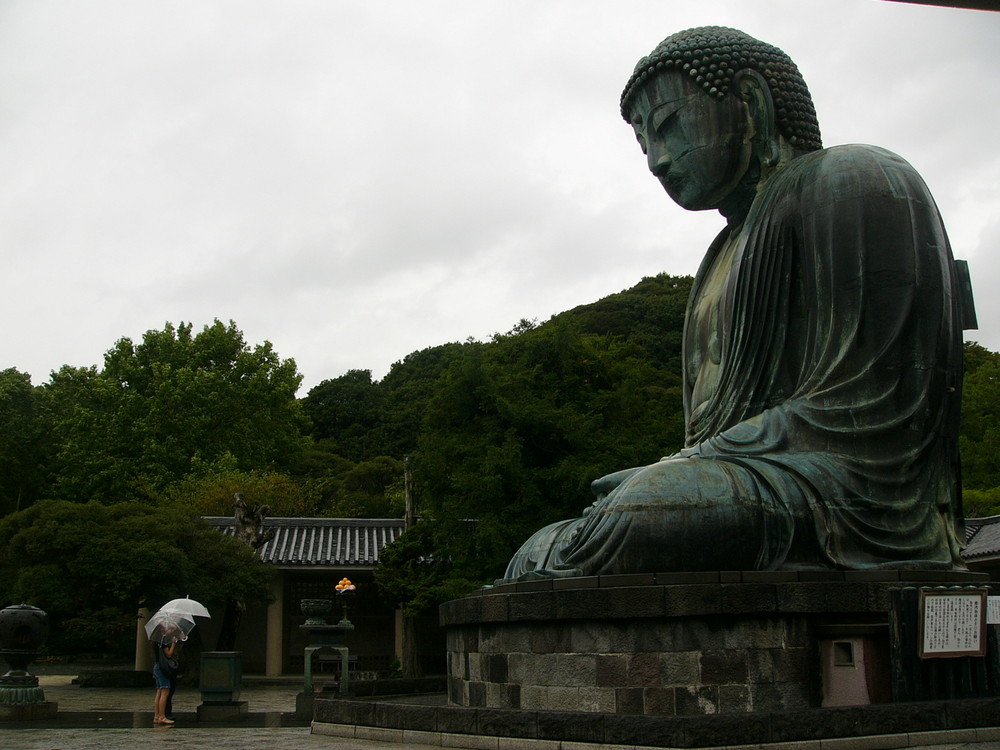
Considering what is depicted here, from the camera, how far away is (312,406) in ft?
145

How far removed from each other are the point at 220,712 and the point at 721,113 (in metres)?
8.26

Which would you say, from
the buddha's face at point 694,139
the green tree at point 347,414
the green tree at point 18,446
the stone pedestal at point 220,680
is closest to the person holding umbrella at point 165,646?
the stone pedestal at point 220,680

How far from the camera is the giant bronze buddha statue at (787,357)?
6.06m

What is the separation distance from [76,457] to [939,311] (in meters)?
26.9

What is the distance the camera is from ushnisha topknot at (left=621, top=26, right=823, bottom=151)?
773 centimetres

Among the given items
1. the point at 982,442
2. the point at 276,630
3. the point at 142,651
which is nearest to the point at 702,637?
the point at 276,630

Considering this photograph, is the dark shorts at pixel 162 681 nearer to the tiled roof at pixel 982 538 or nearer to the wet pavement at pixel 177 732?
the wet pavement at pixel 177 732

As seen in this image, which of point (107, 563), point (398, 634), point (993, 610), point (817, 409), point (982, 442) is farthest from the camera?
point (982, 442)

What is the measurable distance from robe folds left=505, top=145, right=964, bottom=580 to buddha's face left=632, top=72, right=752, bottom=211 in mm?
347

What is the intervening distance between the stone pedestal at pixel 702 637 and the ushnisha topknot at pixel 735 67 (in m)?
3.73

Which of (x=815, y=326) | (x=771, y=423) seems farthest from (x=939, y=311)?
(x=771, y=423)

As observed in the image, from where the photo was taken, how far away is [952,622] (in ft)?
17.7

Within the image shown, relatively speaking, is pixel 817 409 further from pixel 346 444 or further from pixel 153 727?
pixel 346 444

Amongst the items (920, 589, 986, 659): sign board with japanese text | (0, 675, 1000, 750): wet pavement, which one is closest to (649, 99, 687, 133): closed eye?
(920, 589, 986, 659): sign board with japanese text
